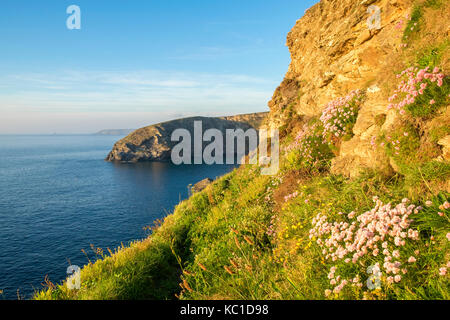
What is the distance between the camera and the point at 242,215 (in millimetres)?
7805

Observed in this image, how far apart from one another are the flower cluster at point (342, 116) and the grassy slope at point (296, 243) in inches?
44.4

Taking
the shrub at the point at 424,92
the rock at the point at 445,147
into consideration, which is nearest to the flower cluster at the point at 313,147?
the shrub at the point at 424,92

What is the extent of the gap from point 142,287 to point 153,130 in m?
121

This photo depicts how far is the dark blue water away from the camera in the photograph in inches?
1008

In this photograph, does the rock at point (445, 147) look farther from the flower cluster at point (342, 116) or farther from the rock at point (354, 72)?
the flower cluster at point (342, 116)

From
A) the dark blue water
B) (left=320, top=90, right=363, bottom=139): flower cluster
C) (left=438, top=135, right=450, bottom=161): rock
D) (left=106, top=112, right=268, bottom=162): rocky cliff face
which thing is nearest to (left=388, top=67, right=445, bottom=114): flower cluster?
(left=438, top=135, right=450, bottom=161): rock

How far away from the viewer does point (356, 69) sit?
8969 mm

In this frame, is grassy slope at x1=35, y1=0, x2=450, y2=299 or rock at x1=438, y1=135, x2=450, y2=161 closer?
grassy slope at x1=35, y1=0, x2=450, y2=299

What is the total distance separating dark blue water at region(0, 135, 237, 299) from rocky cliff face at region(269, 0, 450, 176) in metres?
9.19

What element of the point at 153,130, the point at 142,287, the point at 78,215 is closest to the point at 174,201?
the point at 78,215

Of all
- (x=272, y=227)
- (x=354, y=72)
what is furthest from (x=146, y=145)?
(x=272, y=227)

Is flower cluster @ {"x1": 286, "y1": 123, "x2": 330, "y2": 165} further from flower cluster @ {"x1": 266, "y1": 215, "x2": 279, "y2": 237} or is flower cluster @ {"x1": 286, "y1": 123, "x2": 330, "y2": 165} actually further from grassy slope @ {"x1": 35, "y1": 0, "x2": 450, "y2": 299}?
flower cluster @ {"x1": 266, "y1": 215, "x2": 279, "y2": 237}

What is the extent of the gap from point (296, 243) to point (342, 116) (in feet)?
15.7

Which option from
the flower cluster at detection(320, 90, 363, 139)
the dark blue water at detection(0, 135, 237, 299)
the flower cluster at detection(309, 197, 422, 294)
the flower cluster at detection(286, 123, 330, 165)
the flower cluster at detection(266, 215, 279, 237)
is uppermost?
the flower cluster at detection(320, 90, 363, 139)
